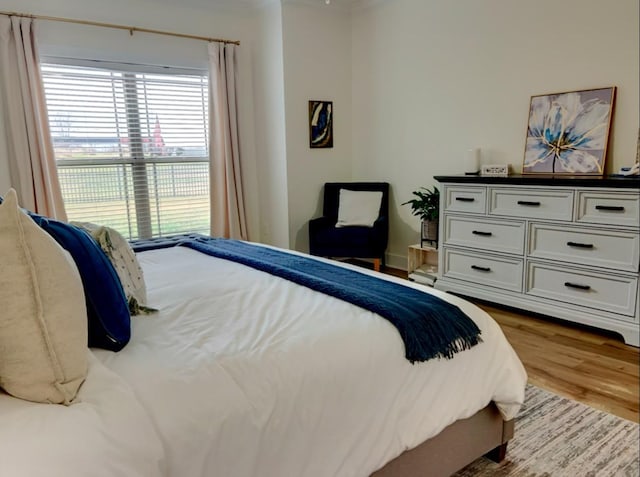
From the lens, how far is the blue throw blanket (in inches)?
51.9

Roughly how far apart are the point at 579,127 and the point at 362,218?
6.08 feet

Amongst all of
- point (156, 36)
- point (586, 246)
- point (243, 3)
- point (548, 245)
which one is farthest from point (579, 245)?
point (156, 36)

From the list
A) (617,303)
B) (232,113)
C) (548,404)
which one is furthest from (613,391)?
(232,113)

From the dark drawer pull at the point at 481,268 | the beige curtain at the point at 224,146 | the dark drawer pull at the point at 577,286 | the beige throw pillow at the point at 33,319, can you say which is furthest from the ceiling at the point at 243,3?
the beige throw pillow at the point at 33,319

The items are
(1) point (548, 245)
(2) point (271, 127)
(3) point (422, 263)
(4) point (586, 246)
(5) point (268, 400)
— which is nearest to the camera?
(5) point (268, 400)

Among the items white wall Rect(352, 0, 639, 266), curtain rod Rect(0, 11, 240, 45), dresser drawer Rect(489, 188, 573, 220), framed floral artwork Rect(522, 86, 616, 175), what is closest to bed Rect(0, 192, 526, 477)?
dresser drawer Rect(489, 188, 573, 220)

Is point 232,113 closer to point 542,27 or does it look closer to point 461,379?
point 542,27

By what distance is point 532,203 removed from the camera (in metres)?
2.83

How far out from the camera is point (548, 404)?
1.98 meters

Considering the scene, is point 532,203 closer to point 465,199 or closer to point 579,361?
point 465,199

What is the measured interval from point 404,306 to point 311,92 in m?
3.29

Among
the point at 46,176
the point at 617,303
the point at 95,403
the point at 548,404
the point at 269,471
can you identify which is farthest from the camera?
the point at 46,176

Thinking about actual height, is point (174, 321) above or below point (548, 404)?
above

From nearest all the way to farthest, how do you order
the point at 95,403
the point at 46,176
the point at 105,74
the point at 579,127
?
the point at 95,403 < the point at 579,127 < the point at 46,176 < the point at 105,74
